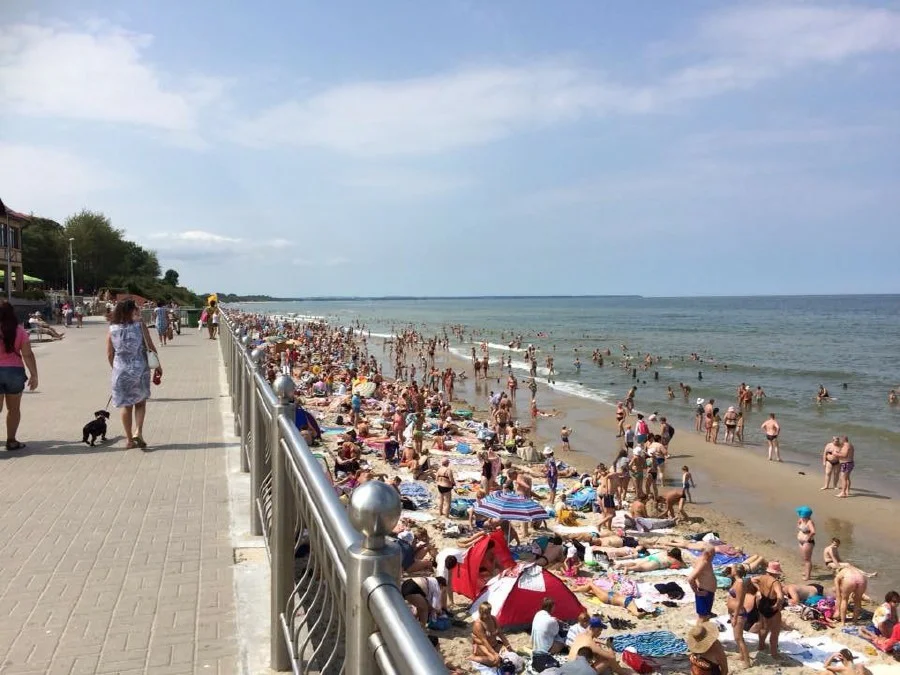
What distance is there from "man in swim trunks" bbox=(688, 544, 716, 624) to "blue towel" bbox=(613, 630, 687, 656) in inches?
23.3

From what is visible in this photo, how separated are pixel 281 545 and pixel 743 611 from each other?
22.6 ft

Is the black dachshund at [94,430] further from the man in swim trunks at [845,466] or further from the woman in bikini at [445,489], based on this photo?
Answer: the man in swim trunks at [845,466]

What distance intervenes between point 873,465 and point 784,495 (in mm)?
5528

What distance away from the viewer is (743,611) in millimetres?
8055

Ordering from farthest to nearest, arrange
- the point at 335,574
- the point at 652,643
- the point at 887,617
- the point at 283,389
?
1. the point at 887,617
2. the point at 652,643
3. the point at 283,389
4. the point at 335,574

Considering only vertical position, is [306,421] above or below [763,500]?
above

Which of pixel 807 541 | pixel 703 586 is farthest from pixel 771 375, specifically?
pixel 703 586

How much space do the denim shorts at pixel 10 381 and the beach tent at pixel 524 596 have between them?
581 cm

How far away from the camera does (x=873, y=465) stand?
1925 cm

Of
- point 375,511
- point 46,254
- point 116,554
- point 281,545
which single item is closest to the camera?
point 375,511

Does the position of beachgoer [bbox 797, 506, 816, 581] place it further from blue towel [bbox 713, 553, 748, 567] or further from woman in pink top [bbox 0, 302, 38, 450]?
woman in pink top [bbox 0, 302, 38, 450]

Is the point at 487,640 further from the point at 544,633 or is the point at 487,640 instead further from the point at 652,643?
the point at 652,643

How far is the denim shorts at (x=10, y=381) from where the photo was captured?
7.97 m

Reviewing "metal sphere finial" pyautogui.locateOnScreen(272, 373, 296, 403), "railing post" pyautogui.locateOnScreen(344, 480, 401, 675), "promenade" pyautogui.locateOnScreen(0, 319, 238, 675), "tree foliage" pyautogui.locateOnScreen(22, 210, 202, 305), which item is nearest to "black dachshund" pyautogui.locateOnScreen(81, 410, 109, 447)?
"promenade" pyautogui.locateOnScreen(0, 319, 238, 675)
